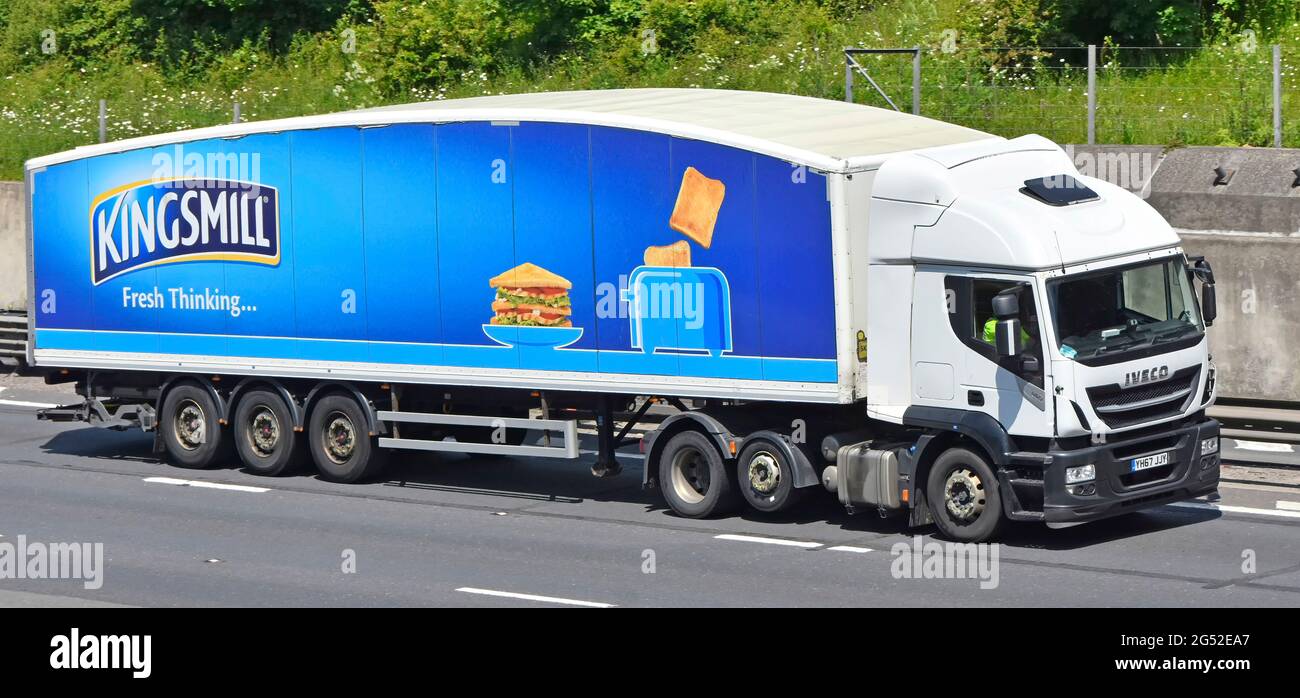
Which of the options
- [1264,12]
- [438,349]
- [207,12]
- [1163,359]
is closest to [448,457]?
[438,349]

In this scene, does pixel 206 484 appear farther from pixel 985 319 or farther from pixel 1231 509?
pixel 1231 509

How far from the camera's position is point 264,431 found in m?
20.0

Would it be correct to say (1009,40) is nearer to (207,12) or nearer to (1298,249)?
(1298,249)

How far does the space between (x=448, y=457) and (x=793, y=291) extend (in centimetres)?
648

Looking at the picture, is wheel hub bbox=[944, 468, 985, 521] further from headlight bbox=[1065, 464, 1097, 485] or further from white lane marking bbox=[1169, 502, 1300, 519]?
white lane marking bbox=[1169, 502, 1300, 519]

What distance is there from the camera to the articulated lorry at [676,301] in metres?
15.0

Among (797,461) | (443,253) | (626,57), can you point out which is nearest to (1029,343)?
(797,461)

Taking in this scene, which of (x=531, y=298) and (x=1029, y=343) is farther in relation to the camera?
(x=531, y=298)

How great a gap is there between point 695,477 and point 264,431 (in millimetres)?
5339

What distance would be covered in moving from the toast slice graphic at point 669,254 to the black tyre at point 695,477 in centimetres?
152

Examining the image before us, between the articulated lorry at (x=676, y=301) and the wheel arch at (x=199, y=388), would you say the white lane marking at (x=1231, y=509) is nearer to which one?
the articulated lorry at (x=676, y=301)

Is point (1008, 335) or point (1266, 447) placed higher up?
point (1008, 335)

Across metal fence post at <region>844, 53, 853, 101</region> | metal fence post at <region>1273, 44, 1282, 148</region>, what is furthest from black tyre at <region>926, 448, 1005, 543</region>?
metal fence post at <region>844, 53, 853, 101</region>

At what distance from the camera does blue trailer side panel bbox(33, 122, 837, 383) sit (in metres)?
16.0
